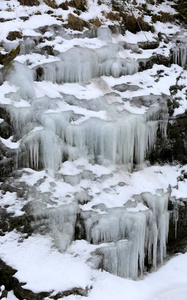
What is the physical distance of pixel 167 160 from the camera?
21.4 ft

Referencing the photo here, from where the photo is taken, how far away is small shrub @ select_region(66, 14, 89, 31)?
6918 millimetres

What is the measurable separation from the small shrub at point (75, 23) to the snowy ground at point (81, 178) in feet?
0.50

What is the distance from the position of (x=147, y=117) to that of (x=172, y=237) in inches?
87.0

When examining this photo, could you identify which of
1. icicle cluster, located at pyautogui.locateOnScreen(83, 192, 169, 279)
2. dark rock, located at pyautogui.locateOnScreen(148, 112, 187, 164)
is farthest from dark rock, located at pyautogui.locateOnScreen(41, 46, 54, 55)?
icicle cluster, located at pyautogui.locateOnScreen(83, 192, 169, 279)

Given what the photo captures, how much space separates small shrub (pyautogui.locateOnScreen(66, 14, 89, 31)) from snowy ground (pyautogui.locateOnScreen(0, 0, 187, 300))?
6.0 inches

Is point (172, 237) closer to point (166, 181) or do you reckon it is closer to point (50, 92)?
point (166, 181)

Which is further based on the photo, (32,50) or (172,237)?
(32,50)

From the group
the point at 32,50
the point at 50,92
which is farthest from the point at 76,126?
the point at 32,50

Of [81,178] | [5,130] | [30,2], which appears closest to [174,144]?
[81,178]

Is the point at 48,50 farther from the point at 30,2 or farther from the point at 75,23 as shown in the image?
the point at 30,2

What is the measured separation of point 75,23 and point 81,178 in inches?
137

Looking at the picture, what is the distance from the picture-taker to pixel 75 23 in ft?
22.9

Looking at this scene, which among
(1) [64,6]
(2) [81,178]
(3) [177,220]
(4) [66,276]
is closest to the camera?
(4) [66,276]

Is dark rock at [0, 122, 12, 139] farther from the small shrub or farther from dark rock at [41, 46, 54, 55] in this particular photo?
the small shrub
